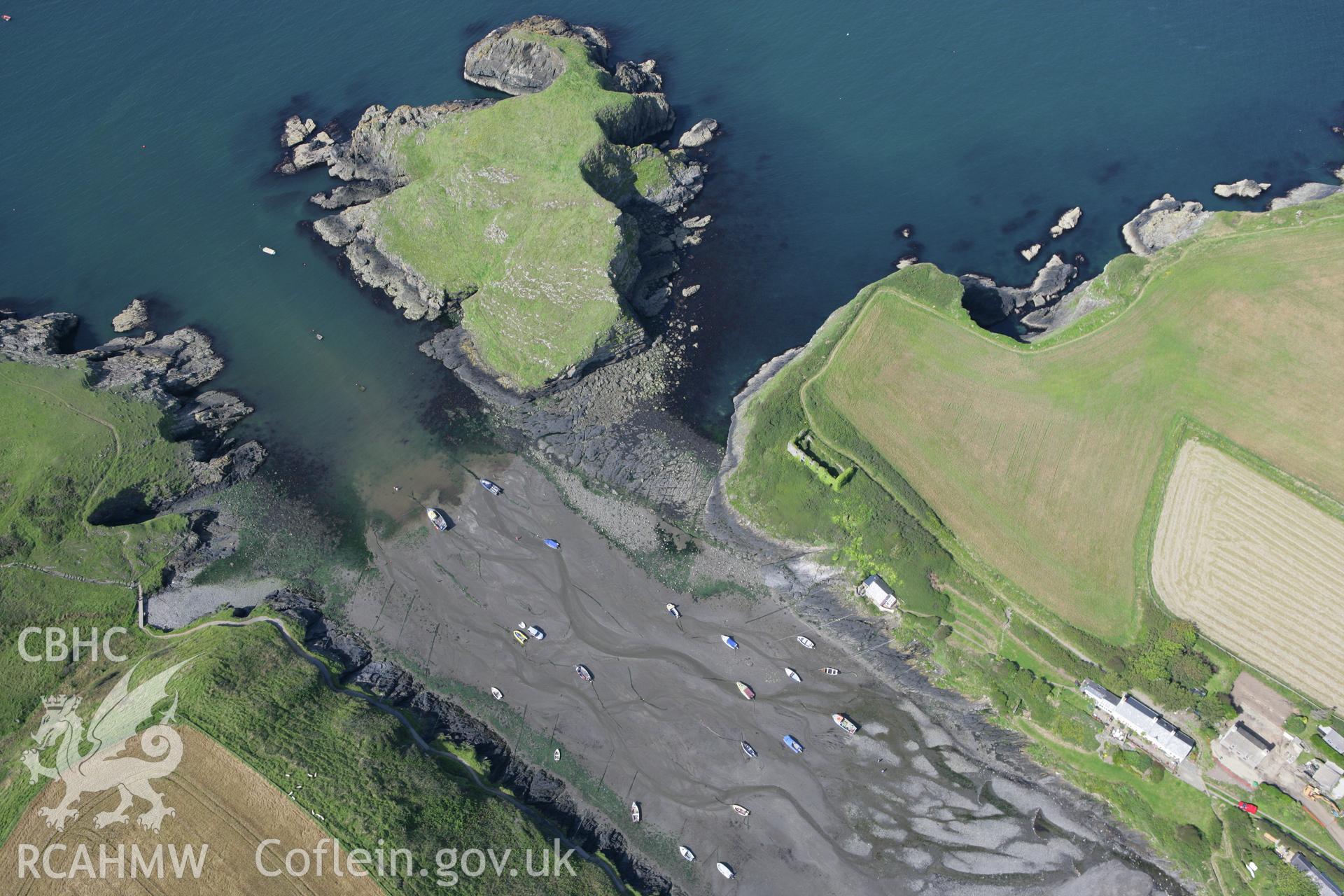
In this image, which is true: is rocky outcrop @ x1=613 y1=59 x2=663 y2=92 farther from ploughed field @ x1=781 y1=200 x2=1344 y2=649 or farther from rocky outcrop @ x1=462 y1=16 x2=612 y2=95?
ploughed field @ x1=781 y1=200 x2=1344 y2=649

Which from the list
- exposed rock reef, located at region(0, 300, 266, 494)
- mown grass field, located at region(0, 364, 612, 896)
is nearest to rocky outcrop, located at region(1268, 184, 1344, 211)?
mown grass field, located at region(0, 364, 612, 896)

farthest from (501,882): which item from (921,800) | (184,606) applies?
(184,606)

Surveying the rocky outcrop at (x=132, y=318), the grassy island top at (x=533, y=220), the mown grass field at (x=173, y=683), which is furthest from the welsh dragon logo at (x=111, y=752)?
the grassy island top at (x=533, y=220)

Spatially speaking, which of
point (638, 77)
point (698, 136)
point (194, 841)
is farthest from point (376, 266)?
point (194, 841)

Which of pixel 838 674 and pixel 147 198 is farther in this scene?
pixel 147 198

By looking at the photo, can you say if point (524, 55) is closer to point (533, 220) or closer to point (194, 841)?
point (533, 220)

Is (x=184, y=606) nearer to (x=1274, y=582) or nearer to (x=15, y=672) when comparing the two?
(x=15, y=672)
